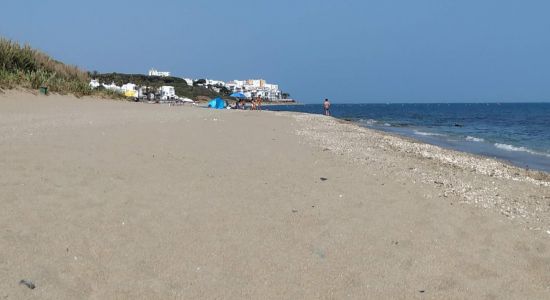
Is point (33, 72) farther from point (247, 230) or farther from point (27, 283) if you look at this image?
point (27, 283)

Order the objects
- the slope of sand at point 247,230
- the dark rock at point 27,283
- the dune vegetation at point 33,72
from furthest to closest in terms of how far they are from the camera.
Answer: the dune vegetation at point 33,72
the slope of sand at point 247,230
the dark rock at point 27,283

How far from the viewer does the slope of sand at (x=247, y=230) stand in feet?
11.7

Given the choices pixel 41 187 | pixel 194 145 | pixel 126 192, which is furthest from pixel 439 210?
pixel 194 145

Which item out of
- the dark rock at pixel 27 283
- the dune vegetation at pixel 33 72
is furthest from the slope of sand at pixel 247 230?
the dune vegetation at pixel 33 72

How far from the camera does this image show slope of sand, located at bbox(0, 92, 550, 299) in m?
3.55

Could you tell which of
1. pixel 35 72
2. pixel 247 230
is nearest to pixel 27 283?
pixel 247 230

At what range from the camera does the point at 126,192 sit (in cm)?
534

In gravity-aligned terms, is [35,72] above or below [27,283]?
above

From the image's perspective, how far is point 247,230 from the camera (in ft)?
15.2

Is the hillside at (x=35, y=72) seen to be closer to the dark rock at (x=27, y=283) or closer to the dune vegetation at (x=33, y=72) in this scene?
the dune vegetation at (x=33, y=72)

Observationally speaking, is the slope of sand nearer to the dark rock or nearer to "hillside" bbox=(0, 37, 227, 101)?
the dark rock

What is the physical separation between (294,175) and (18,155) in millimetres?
3927

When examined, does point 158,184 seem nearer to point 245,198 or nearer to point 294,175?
point 245,198

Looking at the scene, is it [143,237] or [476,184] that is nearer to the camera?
[143,237]
